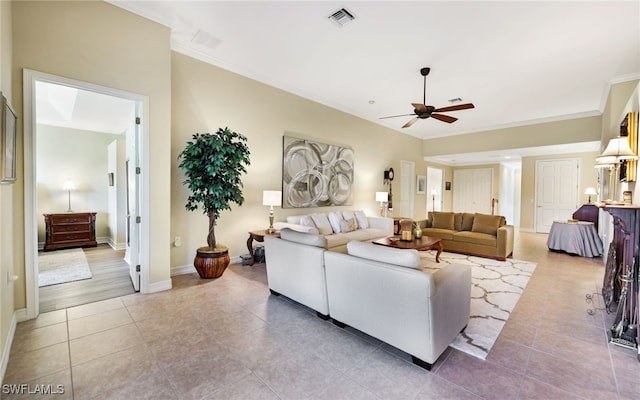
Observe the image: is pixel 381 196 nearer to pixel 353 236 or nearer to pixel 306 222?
pixel 353 236

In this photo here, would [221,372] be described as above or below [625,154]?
below

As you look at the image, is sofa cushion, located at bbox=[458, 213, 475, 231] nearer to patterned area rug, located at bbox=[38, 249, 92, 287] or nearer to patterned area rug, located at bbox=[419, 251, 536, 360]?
patterned area rug, located at bbox=[419, 251, 536, 360]

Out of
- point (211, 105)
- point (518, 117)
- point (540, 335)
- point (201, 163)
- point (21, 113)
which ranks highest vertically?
point (518, 117)

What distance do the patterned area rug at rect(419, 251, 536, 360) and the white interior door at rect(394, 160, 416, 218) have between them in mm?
2716

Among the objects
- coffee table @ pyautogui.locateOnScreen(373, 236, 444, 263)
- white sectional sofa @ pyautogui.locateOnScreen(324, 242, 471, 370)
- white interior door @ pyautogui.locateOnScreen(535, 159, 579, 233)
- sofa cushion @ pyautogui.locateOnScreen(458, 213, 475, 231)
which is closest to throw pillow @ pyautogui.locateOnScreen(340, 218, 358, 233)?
coffee table @ pyautogui.locateOnScreen(373, 236, 444, 263)

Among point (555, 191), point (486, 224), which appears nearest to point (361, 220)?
point (486, 224)

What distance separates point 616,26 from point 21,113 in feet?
20.6

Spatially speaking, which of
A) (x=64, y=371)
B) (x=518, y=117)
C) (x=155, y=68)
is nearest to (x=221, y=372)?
(x=64, y=371)

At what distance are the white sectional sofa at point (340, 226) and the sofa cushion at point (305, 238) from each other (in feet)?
4.57

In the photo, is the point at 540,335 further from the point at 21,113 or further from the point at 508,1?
the point at 21,113

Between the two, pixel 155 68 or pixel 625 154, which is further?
pixel 155 68

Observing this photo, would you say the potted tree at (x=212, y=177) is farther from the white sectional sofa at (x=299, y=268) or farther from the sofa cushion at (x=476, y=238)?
the sofa cushion at (x=476, y=238)

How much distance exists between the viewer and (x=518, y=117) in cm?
659

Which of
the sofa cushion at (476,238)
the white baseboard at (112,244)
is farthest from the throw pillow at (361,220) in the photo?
the white baseboard at (112,244)
